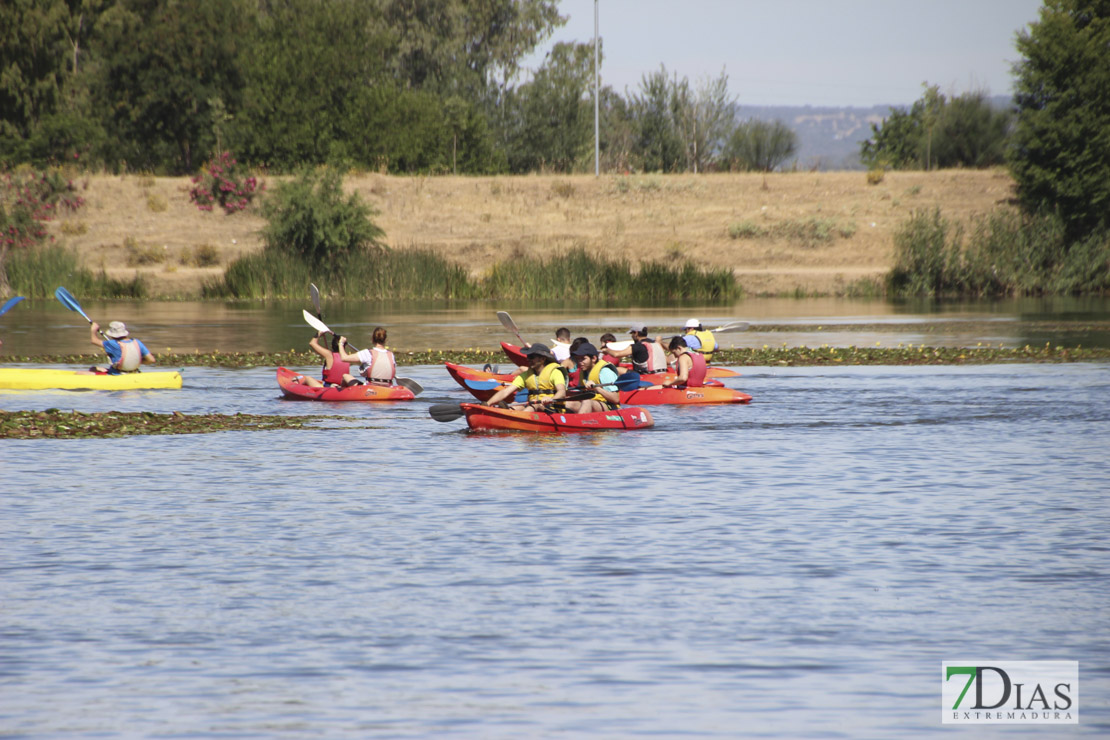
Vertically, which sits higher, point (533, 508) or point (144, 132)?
point (144, 132)

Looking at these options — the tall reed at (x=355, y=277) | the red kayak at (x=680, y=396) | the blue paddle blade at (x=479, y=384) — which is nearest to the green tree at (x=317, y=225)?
the tall reed at (x=355, y=277)

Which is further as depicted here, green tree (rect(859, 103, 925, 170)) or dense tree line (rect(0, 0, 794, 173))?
green tree (rect(859, 103, 925, 170))

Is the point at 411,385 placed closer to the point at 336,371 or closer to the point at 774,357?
the point at 336,371

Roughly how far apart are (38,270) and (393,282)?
13493mm

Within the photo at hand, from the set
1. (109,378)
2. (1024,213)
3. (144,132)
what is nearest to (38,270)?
(144,132)

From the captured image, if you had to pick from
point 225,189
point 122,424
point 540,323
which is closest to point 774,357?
point 540,323

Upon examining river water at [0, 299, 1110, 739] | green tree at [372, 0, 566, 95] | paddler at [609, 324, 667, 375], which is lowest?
river water at [0, 299, 1110, 739]

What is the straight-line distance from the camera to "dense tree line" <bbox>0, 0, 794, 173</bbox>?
70.6 meters

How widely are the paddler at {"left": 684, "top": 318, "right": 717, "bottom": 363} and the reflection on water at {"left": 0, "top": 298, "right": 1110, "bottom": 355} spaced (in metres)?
9.14

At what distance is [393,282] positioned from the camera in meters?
56.1

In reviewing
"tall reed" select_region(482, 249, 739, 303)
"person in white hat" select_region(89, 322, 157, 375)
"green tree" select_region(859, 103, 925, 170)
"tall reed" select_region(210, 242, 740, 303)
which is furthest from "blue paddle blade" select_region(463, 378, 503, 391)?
"green tree" select_region(859, 103, 925, 170)

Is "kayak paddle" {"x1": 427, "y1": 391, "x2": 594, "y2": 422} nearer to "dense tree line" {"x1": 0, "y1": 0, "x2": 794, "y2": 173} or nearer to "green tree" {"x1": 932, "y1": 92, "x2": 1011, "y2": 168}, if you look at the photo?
"dense tree line" {"x1": 0, "y1": 0, "x2": 794, "y2": 173}

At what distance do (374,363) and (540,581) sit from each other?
40.7 ft

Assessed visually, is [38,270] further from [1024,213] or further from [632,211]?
[1024,213]
